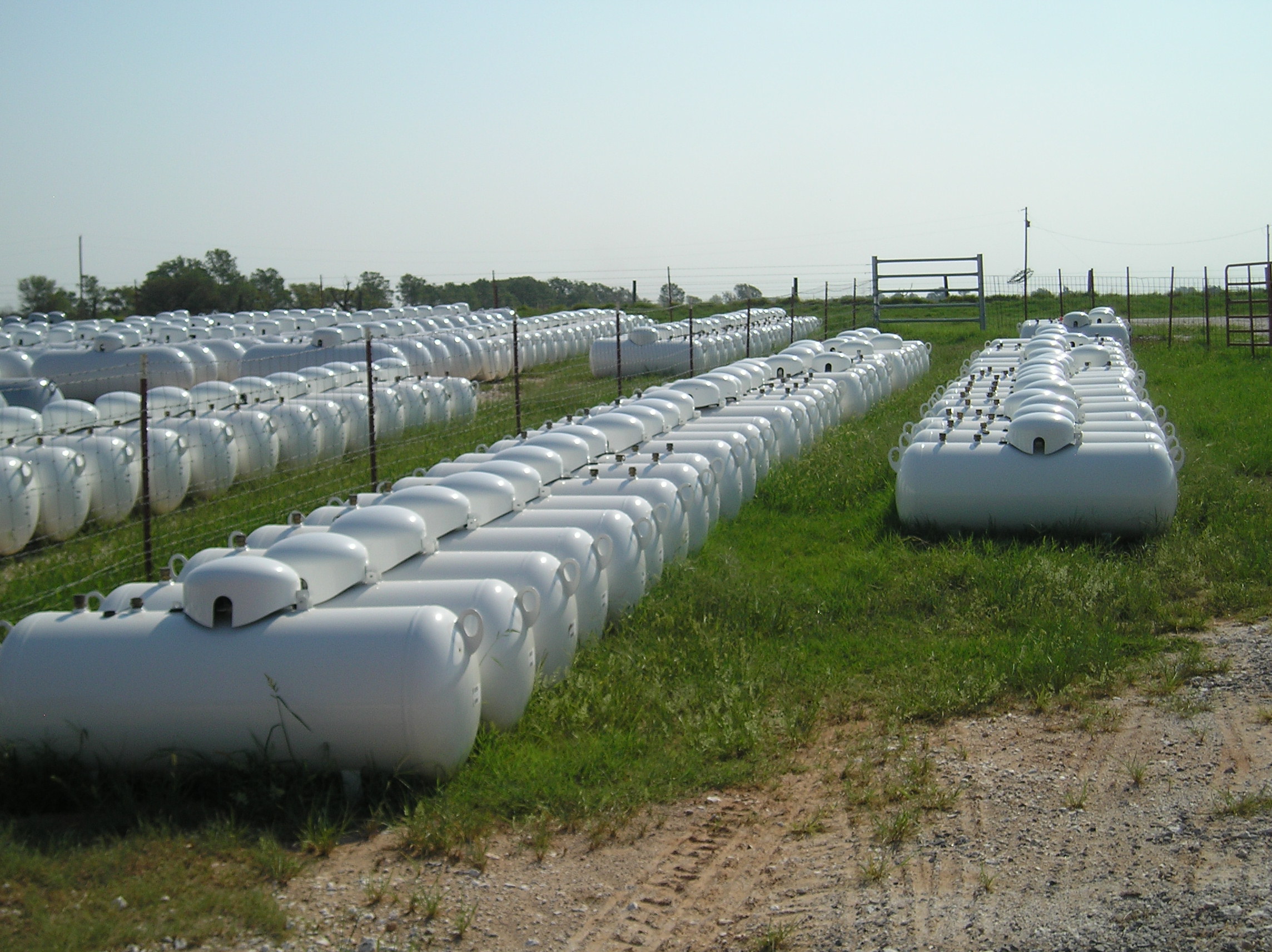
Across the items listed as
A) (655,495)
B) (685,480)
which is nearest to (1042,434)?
(685,480)

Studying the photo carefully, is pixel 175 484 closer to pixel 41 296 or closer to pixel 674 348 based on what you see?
pixel 674 348

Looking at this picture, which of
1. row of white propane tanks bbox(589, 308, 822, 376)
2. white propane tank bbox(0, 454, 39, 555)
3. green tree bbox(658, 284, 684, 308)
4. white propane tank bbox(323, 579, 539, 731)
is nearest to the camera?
white propane tank bbox(323, 579, 539, 731)

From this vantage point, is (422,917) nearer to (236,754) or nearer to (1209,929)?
(236,754)

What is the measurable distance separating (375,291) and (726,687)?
5443cm

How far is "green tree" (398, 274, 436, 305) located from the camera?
60594 mm

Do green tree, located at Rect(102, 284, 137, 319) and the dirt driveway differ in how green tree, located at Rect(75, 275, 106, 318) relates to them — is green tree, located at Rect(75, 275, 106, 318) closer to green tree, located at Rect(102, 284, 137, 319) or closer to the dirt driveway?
green tree, located at Rect(102, 284, 137, 319)

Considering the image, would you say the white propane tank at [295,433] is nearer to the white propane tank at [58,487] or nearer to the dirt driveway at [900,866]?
the white propane tank at [58,487]

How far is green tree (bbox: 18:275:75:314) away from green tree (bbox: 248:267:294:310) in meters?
7.80

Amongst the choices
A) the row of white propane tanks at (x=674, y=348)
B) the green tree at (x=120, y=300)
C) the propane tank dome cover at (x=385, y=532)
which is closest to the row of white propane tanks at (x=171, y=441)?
the propane tank dome cover at (x=385, y=532)

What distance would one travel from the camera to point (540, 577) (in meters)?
6.30

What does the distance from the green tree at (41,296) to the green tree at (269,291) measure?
780cm

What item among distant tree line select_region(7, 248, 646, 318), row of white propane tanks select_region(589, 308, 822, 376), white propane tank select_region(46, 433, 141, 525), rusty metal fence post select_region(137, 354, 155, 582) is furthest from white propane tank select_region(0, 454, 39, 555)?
distant tree line select_region(7, 248, 646, 318)

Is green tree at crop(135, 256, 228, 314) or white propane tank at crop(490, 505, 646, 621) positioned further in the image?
green tree at crop(135, 256, 228, 314)

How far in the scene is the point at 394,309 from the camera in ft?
124
